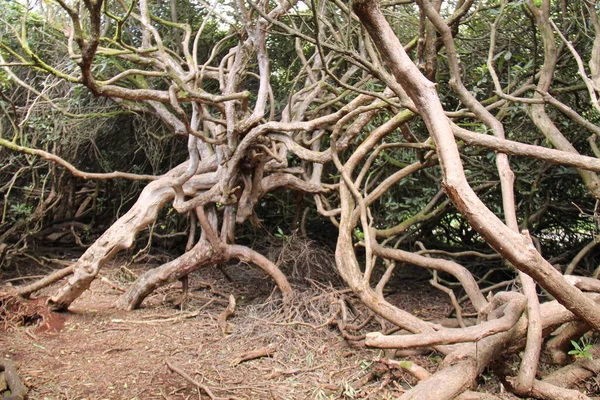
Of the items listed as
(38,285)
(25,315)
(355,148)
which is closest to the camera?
(25,315)

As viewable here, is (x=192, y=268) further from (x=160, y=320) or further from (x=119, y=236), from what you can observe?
(x=119, y=236)

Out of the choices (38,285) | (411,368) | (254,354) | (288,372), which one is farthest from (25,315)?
(411,368)

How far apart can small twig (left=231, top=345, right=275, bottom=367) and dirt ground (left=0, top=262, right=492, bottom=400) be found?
0.6 inches

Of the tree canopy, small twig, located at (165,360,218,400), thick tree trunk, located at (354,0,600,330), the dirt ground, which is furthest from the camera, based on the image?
the dirt ground

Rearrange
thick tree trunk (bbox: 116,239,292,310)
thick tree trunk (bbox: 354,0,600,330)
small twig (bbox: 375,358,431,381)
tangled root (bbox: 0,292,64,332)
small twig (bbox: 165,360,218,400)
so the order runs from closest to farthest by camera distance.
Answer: thick tree trunk (bbox: 354,0,600,330) → small twig (bbox: 375,358,431,381) → small twig (bbox: 165,360,218,400) → tangled root (bbox: 0,292,64,332) → thick tree trunk (bbox: 116,239,292,310)

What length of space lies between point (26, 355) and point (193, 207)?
1.84 meters

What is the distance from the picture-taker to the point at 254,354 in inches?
155

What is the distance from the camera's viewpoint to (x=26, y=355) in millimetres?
3785

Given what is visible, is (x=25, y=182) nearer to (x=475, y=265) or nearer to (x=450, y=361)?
(x=475, y=265)

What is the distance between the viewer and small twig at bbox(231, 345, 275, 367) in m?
3.85

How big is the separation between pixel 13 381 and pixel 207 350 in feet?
4.43

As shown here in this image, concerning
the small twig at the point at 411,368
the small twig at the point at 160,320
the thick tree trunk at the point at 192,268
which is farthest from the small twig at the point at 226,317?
the small twig at the point at 411,368

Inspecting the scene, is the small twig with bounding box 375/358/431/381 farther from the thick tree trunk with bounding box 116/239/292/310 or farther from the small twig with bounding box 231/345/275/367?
the thick tree trunk with bounding box 116/239/292/310

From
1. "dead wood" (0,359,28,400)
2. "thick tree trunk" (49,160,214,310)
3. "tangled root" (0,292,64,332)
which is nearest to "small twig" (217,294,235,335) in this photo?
"thick tree trunk" (49,160,214,310)
